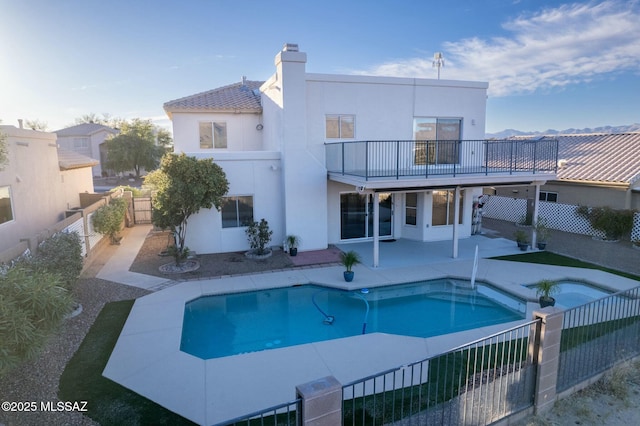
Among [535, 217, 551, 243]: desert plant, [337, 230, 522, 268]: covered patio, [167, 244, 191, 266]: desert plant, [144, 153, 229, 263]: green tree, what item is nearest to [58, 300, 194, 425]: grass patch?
[167, 244, 191, 266]: desert plant

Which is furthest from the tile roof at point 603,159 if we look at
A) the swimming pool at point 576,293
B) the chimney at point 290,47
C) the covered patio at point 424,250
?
the chimney at point 290,47

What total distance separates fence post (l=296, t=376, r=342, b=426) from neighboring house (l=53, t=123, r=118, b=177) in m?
51.1

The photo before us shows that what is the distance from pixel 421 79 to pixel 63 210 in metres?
16.5

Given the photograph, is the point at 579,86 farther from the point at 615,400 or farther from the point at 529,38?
the point at 615,400

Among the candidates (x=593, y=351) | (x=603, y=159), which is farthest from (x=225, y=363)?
(x=603, y=159)

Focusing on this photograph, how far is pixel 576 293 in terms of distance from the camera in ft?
37.7

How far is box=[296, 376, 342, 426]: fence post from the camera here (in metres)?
3.94

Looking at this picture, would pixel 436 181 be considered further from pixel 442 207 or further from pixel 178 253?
pixel 178 253

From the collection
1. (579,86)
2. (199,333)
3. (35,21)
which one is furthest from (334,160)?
(579,86)

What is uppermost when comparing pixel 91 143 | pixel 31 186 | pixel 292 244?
pixel 91 143

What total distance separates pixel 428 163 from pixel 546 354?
10.5 metres

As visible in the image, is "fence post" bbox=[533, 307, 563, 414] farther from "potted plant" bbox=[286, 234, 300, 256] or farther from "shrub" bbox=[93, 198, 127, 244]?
"shrub" bbox=[93, 198, 127, 244]

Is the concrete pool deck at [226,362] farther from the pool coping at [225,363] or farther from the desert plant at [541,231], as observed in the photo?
the desert plant at [541,231]

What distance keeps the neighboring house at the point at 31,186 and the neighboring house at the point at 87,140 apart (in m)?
34.2
